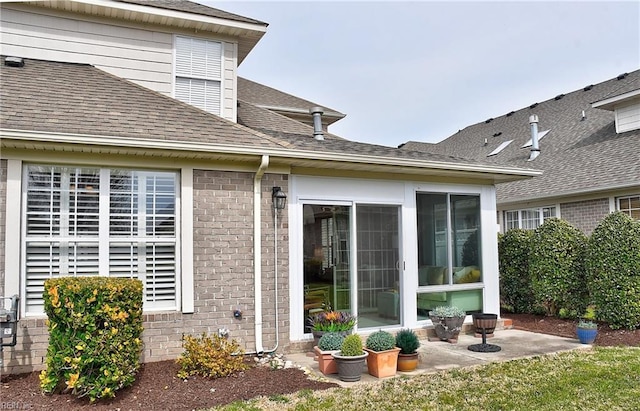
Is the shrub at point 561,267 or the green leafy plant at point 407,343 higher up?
the shrub at point 561,267

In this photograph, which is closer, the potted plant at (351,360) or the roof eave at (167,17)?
the potted plant at (351,360)

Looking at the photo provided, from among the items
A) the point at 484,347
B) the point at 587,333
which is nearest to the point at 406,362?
the point at 484,347

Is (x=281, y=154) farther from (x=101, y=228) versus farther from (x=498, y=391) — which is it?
(x=498, y=391)

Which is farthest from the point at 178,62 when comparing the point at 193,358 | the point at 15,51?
the point at 193,358

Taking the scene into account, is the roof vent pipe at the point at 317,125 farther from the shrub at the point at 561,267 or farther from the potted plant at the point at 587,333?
the potted plant at the point at 587,333

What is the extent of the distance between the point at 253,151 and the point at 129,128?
1.52 metres

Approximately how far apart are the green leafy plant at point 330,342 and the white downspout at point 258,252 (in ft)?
3.08

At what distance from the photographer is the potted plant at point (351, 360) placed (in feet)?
17.3

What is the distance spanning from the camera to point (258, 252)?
250 inches

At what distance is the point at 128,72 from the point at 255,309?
14.4 ft

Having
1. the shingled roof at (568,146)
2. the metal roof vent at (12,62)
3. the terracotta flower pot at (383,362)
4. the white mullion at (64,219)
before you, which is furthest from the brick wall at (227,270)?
the shingled roof at (568,146)

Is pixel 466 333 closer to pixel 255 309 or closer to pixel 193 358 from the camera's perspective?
pixel 255 309

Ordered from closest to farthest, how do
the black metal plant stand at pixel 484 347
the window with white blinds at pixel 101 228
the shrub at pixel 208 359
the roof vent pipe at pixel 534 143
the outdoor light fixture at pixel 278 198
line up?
the shrub at pixel 208 359, the window with white blinds at pixel 101 228, the outdoor light fixture at pixel 278 198, the black metal plant stand at pixel 484 347, the roof vent pipe at pixel 534 143

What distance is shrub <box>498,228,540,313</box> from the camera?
9648 mm
